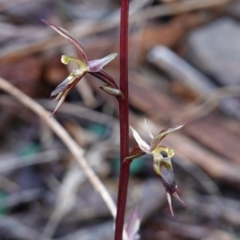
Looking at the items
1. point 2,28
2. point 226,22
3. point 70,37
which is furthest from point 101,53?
point 70,37

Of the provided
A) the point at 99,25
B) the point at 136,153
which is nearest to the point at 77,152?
the point at 136,153

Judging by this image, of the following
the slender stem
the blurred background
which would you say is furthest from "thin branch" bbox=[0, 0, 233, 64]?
the slender stem

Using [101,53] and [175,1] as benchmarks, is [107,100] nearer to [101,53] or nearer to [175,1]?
[101,53]

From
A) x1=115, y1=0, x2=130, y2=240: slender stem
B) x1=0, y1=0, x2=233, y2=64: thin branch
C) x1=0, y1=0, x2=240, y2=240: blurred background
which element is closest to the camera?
x1=115, y1=0, x2=130, y2=240: slender stem

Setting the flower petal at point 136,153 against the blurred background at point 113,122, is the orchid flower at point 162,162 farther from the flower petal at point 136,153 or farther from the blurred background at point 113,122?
the blurred background at point 113,122

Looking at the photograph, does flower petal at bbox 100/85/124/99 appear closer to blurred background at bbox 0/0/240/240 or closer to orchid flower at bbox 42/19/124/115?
orchid flower at bbox 42/19/124/115

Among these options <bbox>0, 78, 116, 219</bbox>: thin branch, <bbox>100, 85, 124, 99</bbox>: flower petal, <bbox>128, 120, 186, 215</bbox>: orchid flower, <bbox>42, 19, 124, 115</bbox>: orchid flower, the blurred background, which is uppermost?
<bbox>42, 19, 124, 115</bbox>: orchid flower

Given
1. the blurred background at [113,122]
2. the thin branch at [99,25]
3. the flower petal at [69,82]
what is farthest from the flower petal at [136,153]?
the thin branch at [99,25]

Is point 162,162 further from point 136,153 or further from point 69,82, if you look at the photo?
point 69,82
